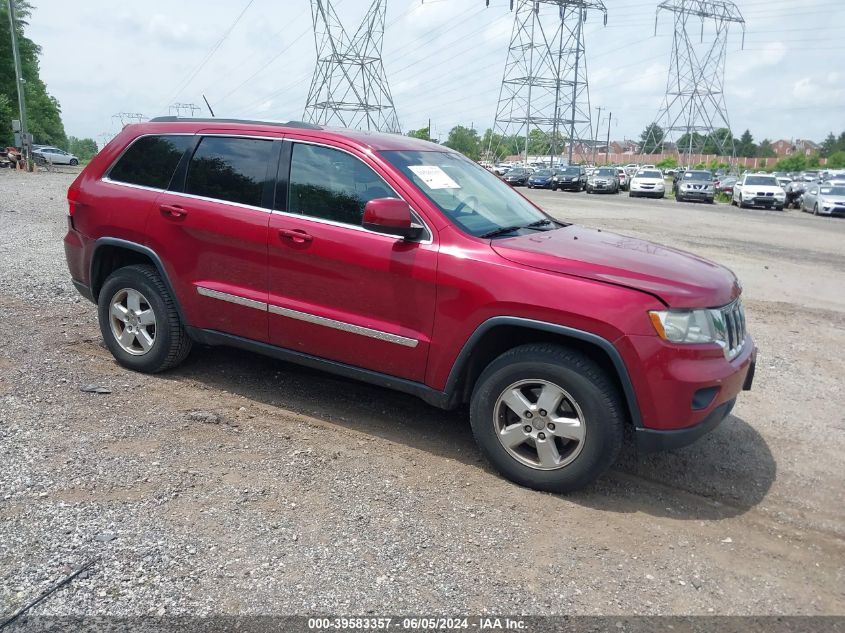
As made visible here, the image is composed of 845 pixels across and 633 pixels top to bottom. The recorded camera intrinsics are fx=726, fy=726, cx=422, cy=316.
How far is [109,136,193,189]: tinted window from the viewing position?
16.6 feet

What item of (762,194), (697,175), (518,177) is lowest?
(762,194)

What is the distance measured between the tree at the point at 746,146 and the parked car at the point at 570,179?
295ft

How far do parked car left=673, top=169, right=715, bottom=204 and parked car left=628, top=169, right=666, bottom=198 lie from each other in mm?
1142

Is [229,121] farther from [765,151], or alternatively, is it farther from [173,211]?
[765,151]

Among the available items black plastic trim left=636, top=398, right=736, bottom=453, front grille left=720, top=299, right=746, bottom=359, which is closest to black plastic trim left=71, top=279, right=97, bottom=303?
black plastic trim left=636, top=398, right=736, bottom=453

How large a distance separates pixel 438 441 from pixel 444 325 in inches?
35.5

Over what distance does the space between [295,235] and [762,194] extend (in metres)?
32.1

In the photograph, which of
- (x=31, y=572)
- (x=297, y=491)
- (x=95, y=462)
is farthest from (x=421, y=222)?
(x=31, y=572)

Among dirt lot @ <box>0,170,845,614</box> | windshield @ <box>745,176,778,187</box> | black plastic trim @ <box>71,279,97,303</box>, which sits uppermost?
windshield @ <box>745,176,778,187</box>

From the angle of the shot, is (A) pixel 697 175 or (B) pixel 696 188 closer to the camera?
(B) pixel 696 188

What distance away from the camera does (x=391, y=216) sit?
3936 mm

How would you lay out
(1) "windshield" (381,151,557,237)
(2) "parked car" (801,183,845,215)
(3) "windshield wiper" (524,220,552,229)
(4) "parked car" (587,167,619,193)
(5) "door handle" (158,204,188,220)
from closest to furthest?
(1) "windshield" (381,151,557,237), (3) "windshield wiper" (524,220,552,229), (5) "door handle" (158,204,188,220), (2) "parked car" (801,183,845,215), (4) "parked car" (587,167,619,193)

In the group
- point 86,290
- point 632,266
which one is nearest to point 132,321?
point 86,290

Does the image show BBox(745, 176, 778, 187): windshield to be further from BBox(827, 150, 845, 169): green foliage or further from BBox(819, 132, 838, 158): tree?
BBox(819, 132, 838, 158): tree
